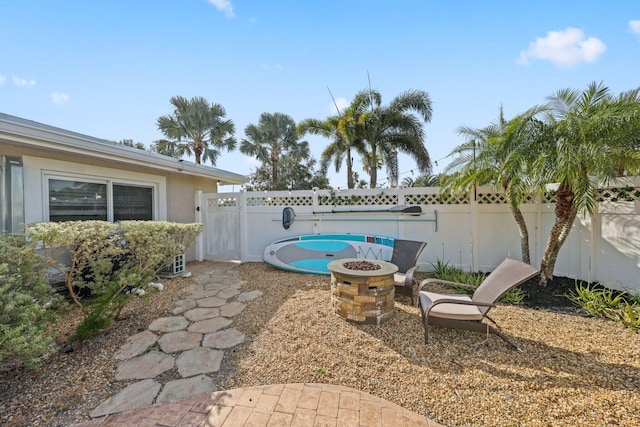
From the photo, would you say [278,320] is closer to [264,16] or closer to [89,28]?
[264,16]

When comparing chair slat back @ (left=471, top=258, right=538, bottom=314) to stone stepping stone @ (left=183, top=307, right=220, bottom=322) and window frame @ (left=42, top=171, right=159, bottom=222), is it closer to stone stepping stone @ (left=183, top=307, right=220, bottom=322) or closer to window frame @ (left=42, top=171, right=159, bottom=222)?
stone stepping stone @ (left=183, top=307, right=220, bottom=322)

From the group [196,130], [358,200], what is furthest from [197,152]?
[358,200]

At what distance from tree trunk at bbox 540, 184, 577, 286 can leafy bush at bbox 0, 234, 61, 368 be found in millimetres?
7238

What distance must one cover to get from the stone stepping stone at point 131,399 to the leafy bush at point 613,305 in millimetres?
5725

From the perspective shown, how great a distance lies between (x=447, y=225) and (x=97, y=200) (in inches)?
319

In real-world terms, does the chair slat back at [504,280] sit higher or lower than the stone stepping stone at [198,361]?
higher

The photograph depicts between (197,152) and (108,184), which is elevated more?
(197,152)

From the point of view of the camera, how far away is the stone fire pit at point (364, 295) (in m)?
3.61

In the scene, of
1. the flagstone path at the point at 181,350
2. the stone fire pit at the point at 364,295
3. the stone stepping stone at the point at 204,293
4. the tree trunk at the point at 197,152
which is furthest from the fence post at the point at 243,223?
the tree trunk at the point at 197,152

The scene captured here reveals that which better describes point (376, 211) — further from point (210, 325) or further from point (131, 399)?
point (131, 399)

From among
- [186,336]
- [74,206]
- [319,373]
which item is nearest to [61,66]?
[74,206]

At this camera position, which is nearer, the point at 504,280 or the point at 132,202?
the point at 504,280

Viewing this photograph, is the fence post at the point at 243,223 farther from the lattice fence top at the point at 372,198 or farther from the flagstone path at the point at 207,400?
the flagstone path at the point at 207,400

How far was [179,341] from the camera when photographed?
3.35 meters
